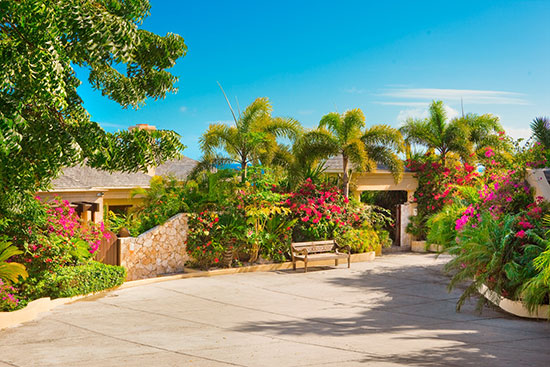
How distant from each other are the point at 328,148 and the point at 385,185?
433cm

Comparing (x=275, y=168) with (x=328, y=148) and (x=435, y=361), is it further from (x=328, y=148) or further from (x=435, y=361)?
(x=435, y=361)

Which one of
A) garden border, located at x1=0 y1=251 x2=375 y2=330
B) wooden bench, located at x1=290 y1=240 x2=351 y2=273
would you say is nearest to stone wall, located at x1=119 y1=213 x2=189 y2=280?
garden border, located at x1=0 y1=251 x2=375 y2=330

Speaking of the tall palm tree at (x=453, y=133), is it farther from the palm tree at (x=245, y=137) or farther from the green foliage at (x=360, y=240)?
the palm tree at (x=245, y=137)

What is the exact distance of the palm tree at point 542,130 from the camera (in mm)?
14477

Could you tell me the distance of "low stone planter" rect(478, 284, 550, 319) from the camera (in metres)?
9.67

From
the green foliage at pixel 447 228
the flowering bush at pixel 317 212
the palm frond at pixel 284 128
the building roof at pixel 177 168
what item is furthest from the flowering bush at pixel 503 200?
the building roof at pixel 177 168

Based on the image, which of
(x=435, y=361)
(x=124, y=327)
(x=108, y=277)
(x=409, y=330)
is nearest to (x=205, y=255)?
(x=108, y=277)

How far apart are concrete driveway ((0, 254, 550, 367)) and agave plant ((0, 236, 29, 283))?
3.09 feet

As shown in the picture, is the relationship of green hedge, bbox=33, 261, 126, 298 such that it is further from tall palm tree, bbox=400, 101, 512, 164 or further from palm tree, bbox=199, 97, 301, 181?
tall palm tree, bbox=400, 101, 512, 164

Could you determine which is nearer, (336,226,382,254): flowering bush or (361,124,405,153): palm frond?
(336,226,382,254): flowering bush

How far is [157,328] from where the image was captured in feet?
28.9

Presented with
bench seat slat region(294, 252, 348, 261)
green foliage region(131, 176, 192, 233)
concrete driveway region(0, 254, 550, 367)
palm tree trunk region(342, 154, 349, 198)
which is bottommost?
concrete driveway region(0, 254, 550, 367)

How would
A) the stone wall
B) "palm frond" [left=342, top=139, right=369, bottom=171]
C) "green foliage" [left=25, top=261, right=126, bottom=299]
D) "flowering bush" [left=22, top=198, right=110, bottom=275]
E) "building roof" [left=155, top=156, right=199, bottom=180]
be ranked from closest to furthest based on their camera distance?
"flowering bush" [left=22, top=198, right=110, bottom=275], "green foliage" [left=25, top=261, right=126, bottom=299], the stone wall, "palm frond" [left=342, top=139, right=369, bottom=171], "building roof" [left=155, top=156, right=199, bottom=180]

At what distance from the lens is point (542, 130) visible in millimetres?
14633
